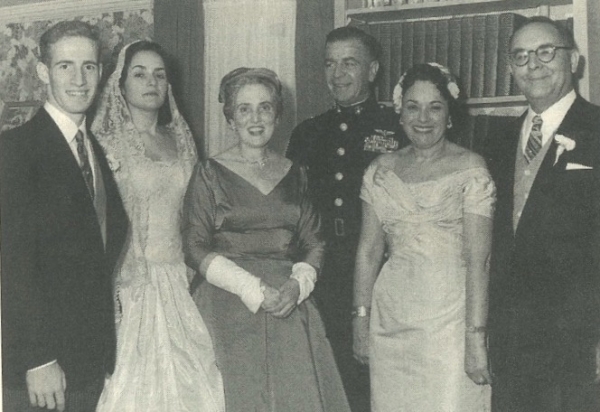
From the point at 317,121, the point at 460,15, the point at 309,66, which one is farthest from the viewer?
the point at 309,66

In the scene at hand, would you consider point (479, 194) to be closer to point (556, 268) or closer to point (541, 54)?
point (556, 268)

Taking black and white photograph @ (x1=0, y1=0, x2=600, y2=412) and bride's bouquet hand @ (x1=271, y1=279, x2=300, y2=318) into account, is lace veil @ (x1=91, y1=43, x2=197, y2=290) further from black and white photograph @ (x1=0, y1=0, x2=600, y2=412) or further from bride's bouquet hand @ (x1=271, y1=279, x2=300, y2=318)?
bride's bouquet hand @ (x1=271, y1=279, x2=300, y2=318)

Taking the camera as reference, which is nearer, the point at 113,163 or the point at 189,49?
the point at 113,163

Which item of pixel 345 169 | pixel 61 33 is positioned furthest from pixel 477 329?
pixel 61 33

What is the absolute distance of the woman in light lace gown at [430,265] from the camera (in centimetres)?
186

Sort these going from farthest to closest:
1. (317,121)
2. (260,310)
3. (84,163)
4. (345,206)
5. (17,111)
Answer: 1. (17,111)
2. (317,121)
3. (345,206)
4. (260,310)
5. (84,163)

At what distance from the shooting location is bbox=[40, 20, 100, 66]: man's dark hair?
5.86ft

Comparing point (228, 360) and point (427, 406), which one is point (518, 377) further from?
point (228, 360)

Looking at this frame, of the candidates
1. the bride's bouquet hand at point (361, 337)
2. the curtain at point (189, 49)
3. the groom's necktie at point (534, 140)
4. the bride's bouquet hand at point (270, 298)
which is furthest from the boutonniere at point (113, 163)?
the curtain at point (189, 49)

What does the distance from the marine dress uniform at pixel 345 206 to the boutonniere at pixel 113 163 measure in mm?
598

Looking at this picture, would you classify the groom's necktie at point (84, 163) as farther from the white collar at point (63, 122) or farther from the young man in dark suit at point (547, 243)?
the young man in dark suit at point (547, 243)

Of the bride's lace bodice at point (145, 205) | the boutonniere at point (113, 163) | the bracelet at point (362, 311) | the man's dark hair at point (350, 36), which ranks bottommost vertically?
the bracelet at point (362, 311)

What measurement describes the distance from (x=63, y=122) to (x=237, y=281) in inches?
22.7

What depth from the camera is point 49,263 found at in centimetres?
173
